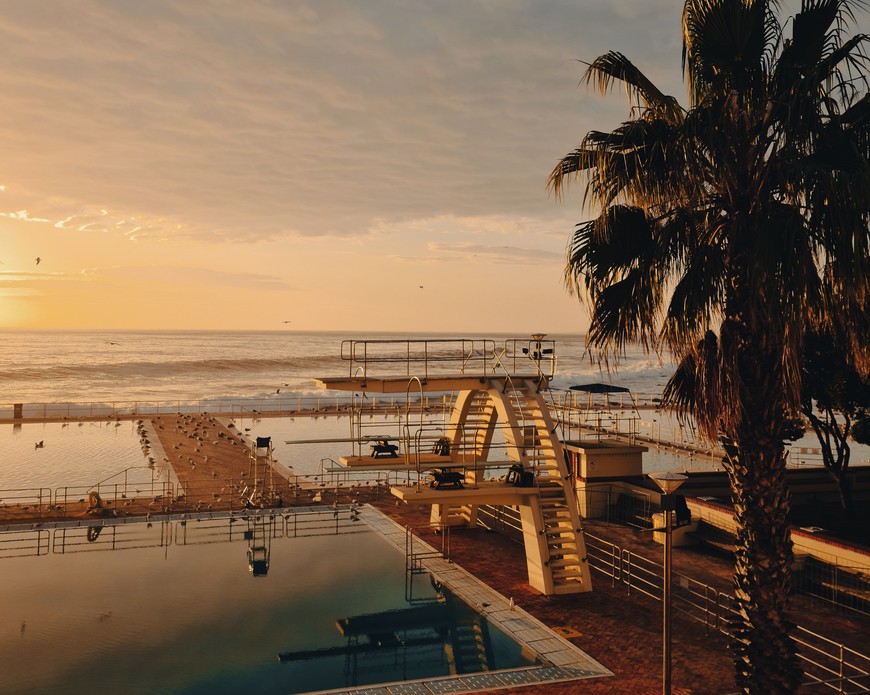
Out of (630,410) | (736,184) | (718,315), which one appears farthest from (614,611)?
(630,410)

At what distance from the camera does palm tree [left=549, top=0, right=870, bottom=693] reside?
7695 millimetres

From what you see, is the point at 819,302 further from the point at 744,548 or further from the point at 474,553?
the point at 474,553

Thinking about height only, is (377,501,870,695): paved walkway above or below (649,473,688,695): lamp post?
below

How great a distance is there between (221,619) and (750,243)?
1322 cm

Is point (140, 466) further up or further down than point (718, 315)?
further down

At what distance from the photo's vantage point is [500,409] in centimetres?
1891

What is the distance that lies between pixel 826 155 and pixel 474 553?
52.3 feet

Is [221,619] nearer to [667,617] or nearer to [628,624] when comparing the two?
[628,624]

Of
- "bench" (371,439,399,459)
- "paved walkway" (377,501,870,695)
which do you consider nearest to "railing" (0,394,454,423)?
"paved walkway" (377,501,870,695)

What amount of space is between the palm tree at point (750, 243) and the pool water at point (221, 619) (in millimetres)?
6877

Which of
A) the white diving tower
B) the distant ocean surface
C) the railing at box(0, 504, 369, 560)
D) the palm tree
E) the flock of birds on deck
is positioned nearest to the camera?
the palm tree

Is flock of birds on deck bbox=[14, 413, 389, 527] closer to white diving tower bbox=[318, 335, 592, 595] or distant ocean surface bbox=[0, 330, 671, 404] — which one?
white diving tower bbox=[318, 335, 592, 595]

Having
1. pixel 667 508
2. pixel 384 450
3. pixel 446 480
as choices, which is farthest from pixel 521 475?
pixel 667 508

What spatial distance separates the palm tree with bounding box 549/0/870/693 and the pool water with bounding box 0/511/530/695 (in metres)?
6.88
